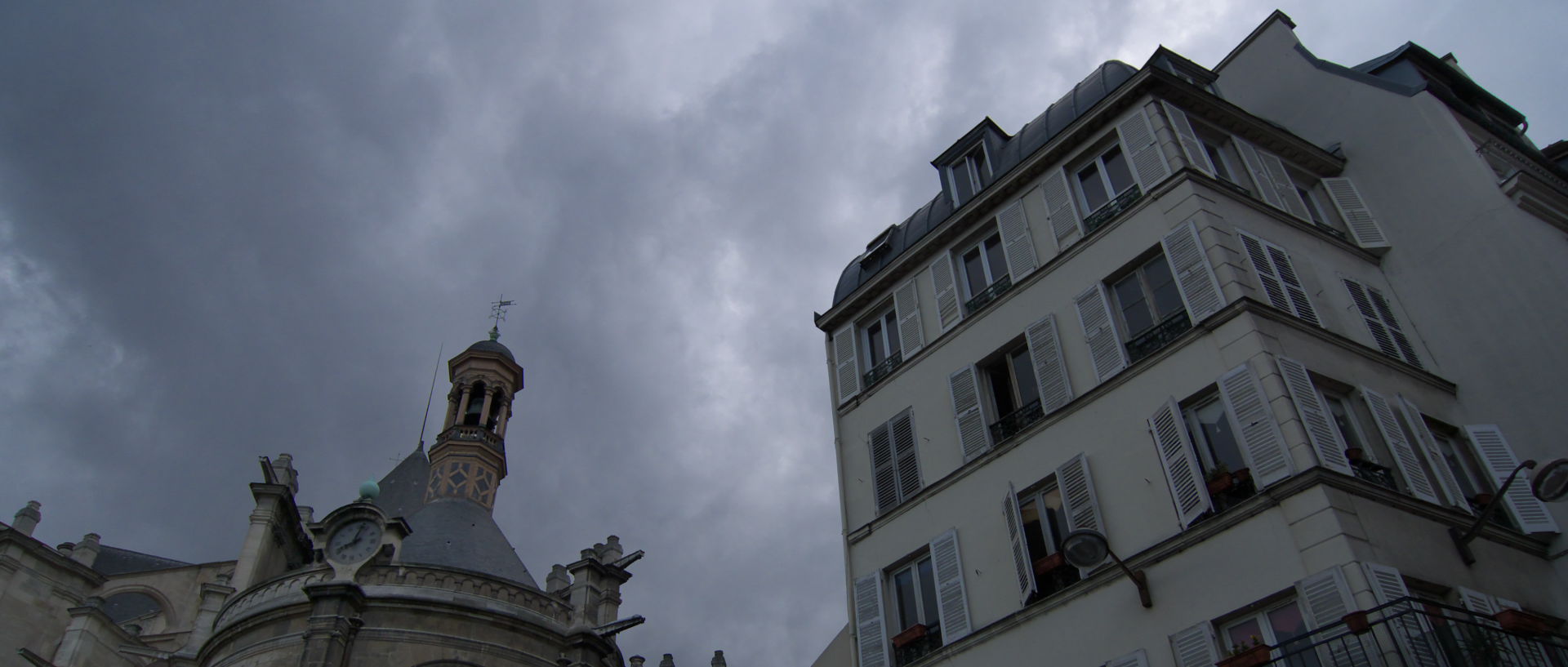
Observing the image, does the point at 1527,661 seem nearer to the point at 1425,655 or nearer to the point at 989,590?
the point at 1425,655

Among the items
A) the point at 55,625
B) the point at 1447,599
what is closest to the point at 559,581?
the point at 55,625

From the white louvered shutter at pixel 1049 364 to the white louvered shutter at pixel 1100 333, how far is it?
44cm

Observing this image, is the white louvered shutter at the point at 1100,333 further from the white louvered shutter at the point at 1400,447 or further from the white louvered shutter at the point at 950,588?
the white louvered shutter at the point at 950,588

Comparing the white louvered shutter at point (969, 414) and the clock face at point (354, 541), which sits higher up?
the clock face at point (354, 541)

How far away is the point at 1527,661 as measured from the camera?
9.12 meters

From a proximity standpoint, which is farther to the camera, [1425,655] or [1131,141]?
[1131,141]

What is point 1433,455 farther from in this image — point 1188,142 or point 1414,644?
point 1188,142

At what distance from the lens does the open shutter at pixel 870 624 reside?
46.5ft

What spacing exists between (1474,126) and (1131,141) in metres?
7.14

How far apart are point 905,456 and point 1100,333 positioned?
3.75 m

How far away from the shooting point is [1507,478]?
11.6m

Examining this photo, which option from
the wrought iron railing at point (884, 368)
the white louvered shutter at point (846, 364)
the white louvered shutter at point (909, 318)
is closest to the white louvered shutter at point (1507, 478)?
the white louvered shutter at point (909, 318)

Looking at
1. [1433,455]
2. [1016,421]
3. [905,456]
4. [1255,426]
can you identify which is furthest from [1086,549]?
[905,456]

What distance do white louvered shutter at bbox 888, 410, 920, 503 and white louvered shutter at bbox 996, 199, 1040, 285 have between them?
2798 millimetres
